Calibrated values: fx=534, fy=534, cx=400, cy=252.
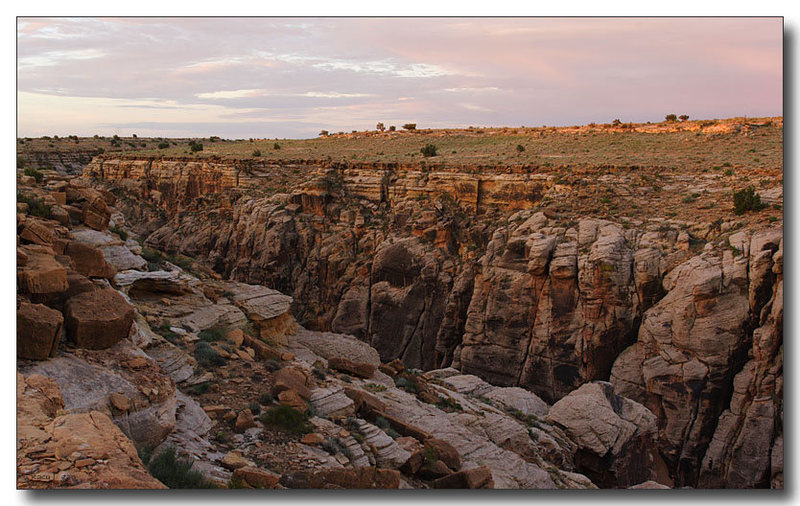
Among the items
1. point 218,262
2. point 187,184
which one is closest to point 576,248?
point 218,262

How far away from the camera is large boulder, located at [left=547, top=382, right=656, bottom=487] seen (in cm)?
1260

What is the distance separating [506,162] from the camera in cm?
2739

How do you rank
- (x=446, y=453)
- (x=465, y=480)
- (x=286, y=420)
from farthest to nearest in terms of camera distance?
(x=446, y=453), (x=286, y=420), (x=465, y=480)

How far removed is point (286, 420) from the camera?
885 centimetres

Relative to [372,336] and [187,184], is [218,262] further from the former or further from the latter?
[372,336]

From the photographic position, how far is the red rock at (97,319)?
7.87 meters

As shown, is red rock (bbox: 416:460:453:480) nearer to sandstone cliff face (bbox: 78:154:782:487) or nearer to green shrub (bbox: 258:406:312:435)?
green shrub (bbox: 258:406:312:435)

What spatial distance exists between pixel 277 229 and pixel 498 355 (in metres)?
14.6

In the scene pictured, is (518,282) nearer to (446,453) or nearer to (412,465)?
(446,453)

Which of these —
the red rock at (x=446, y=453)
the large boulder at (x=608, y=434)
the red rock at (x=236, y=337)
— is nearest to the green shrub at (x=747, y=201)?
the large boulder at (x=608, y=434)

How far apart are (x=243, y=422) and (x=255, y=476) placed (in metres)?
1.29

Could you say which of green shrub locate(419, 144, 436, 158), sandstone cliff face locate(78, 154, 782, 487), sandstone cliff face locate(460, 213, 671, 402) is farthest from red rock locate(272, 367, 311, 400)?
green shrub locate(419, 144, 436, 158)

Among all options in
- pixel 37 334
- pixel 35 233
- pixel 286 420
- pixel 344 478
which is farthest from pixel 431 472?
pixel 35 233

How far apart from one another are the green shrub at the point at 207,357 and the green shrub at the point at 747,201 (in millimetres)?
16914
